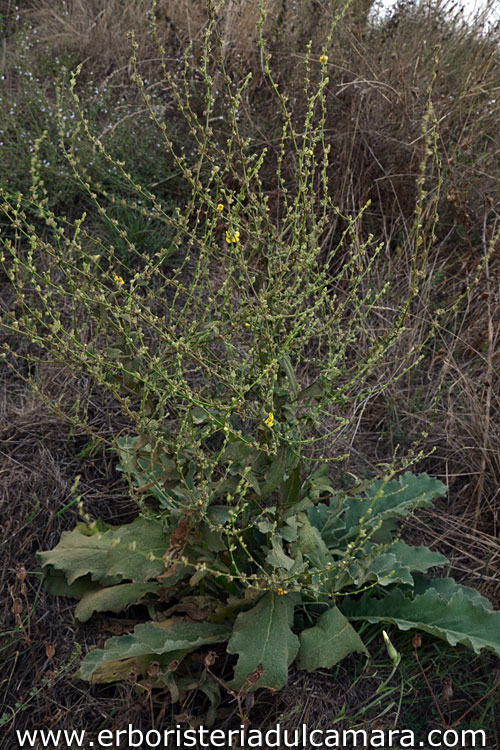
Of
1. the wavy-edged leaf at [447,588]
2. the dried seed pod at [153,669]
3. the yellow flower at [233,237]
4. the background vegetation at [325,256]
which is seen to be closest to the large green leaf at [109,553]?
the background vegetation at [325,256]

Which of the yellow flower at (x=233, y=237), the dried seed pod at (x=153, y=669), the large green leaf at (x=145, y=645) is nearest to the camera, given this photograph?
the yellow flower at (x=233, y=237)

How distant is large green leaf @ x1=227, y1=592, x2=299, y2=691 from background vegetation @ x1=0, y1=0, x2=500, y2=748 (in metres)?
0.16

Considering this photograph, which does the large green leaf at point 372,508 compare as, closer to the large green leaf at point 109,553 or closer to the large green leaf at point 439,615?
the large green leaf at point 439,615

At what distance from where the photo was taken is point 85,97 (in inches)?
155

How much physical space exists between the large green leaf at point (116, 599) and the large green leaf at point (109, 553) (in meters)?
0.04

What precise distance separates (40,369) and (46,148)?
1365 millimetres

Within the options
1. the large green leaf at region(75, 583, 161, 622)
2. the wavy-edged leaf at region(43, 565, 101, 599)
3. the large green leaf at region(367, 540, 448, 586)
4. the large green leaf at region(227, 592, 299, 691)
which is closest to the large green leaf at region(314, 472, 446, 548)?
the large green leaf at region(367, 540, 448, 586)

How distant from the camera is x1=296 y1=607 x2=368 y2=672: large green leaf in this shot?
1914 millimetres

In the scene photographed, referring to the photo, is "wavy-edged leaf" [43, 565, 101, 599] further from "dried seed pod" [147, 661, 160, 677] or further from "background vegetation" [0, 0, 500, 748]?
"dried seed pod" [147, 661, 160, 677]

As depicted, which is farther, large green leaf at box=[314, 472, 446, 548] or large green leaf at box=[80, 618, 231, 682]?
large green leaf at box=[314, 472, 446, 548]

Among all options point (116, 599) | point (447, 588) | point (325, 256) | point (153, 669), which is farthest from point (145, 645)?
point (325, 256)

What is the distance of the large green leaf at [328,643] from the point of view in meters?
1.91

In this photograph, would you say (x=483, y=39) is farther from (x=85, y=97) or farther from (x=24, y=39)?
(x=24, y=39)

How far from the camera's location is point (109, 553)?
2.08 meters
